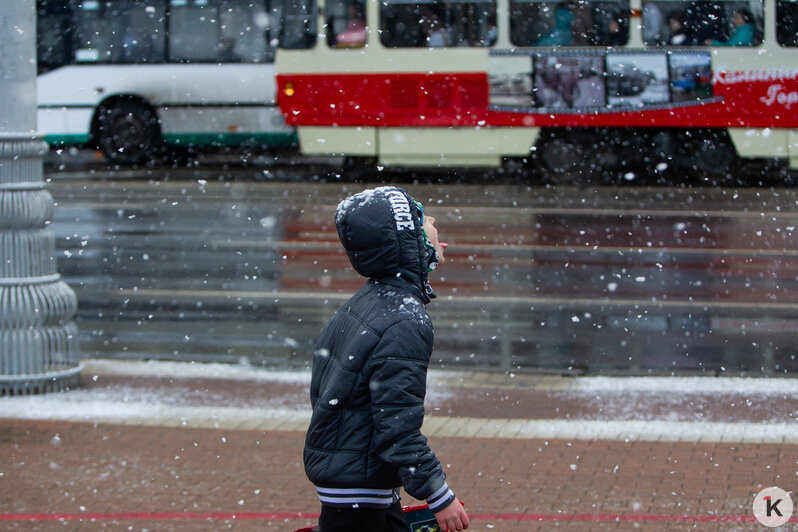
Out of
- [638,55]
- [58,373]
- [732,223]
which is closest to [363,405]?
[58,373]

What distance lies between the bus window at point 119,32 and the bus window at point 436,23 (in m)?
5.01

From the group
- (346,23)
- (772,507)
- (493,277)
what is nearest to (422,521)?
(772,507)

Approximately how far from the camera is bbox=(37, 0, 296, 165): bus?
22.7 metres

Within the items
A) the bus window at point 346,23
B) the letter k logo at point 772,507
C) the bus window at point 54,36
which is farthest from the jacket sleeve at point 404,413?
the bus window at point 54,36

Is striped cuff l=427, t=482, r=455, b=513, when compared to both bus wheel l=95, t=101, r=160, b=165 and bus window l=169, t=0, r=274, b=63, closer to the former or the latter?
bus window l=169, t=0, r=274, b=63

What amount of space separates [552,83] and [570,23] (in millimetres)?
1087

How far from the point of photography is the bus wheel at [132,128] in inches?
917

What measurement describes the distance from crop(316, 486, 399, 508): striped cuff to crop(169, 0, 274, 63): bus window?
65.1ft

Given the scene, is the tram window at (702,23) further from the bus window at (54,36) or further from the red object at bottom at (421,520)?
the red object at bottom at (421,520)

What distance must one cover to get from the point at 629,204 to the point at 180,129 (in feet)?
30.0

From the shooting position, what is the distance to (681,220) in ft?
54.2

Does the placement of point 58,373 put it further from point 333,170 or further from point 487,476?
point 333,170

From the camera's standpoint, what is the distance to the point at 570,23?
20.5 meters

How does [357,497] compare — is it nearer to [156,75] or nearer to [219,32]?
[219,32]
